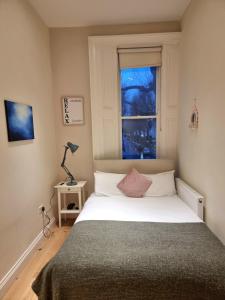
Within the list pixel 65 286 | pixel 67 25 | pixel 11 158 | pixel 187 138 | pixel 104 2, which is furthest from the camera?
pixel 67 25

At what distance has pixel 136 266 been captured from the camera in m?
1.34

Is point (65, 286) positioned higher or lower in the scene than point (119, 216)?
lower

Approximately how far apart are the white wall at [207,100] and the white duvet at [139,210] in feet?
0.88

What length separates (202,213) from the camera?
2.09 metres

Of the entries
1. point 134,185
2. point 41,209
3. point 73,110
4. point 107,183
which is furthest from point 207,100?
point 41,209

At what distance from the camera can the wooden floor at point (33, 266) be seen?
5.83 ft

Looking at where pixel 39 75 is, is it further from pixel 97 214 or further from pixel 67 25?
pixel 97 214

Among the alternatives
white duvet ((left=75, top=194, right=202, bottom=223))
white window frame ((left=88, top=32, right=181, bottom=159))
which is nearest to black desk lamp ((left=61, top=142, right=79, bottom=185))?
white window frame ((left=88, top=32, right=181, bottom=159))

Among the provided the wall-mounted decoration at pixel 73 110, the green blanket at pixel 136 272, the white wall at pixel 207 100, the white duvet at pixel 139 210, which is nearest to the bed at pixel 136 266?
the green blanket at pixel 136 272

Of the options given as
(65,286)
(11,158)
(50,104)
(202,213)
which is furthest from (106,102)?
(65,286)

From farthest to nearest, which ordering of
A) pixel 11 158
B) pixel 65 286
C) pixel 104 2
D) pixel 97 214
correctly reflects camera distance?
1. pixel 104 2
2. pixel 97 214
3. pixel 11 158
4. pixel 65 286

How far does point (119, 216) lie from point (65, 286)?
2.83ft

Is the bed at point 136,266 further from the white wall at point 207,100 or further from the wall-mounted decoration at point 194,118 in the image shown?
the wall-mounted decoration at point 194,118

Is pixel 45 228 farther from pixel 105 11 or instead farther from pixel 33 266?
pixel 105 11
